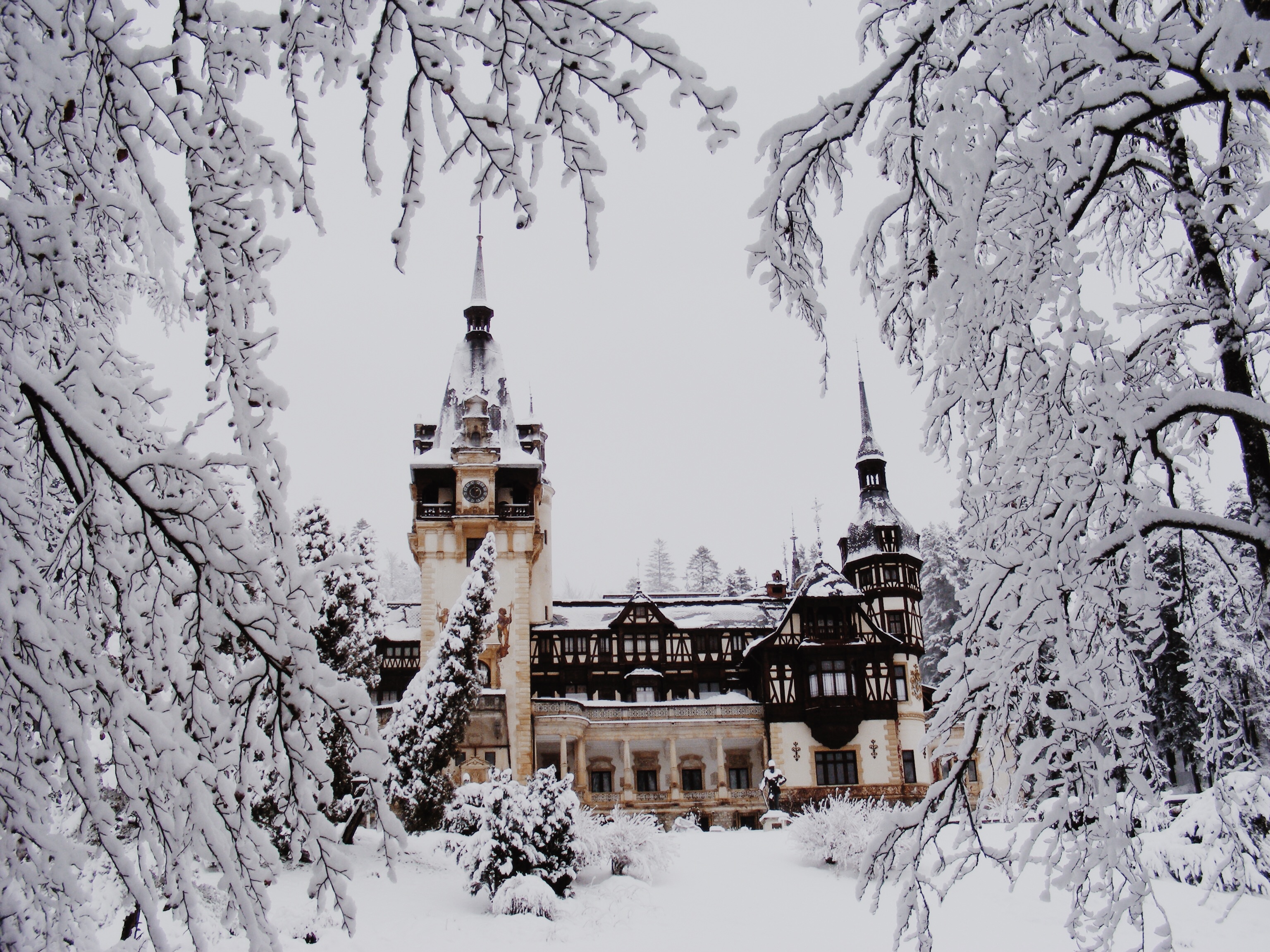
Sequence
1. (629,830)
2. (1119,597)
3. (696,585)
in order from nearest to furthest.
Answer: (1119,597) < (629,830) < (696,585)

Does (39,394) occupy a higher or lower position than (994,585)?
higher

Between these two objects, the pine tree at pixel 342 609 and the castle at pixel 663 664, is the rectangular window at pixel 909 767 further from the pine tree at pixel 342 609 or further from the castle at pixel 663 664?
the pine tree at pixel 342 609

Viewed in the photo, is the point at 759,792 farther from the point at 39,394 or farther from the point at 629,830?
the point at 39,394

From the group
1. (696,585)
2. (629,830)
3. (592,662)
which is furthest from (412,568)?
(629,830)

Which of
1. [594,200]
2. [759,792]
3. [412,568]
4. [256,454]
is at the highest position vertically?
[412,568]

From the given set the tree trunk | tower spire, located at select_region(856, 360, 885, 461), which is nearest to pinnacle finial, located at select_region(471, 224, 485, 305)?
tower spire, located at select_region(856, 360, 885, 461)

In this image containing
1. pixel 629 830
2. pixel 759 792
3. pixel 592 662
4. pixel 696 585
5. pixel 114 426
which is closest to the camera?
pixel 114 426

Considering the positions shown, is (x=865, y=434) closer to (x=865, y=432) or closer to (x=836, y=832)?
(x=865, y=432)

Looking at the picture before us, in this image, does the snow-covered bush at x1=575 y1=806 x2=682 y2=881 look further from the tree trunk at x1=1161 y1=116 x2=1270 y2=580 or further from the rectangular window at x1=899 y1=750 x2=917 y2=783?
the rectangular window at x1=899 y1=750 x2=917 y2=783

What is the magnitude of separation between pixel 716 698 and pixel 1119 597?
32.3m

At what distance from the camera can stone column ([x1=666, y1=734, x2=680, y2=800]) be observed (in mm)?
33250

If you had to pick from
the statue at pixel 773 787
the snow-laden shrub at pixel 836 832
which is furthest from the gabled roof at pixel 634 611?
the snow-laden shrub at pixel 836 832

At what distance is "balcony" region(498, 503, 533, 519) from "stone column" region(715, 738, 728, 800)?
11.8m

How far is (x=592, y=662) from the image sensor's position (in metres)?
37.3
